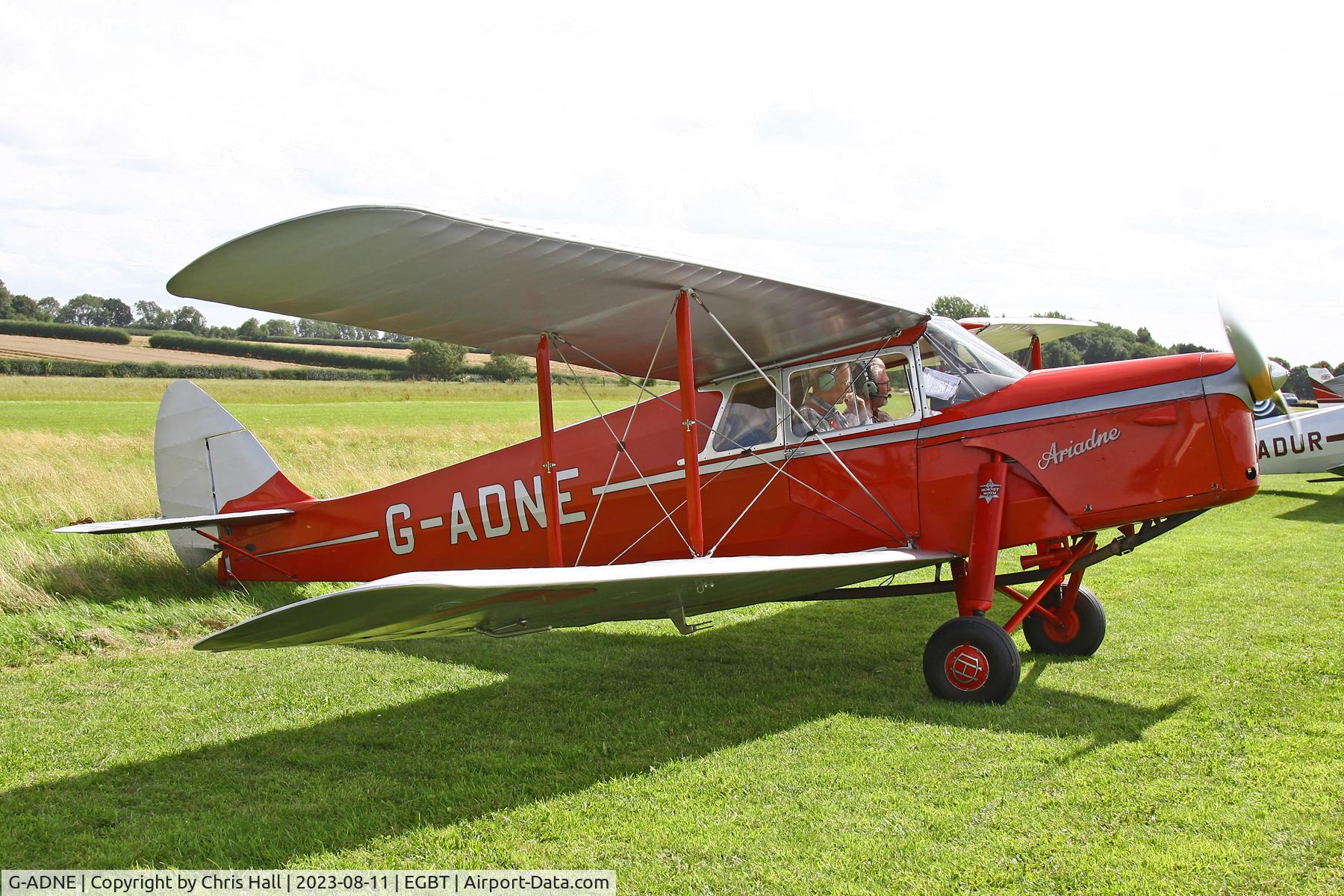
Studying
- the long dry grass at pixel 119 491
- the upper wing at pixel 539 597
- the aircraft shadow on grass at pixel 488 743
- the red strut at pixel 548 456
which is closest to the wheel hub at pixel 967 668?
the aircraft shadow on grass at pixel 488 743

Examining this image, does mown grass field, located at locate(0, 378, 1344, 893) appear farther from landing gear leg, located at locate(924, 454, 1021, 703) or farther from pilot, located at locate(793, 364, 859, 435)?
pilot, located at locate(793, 364, 859, 435)

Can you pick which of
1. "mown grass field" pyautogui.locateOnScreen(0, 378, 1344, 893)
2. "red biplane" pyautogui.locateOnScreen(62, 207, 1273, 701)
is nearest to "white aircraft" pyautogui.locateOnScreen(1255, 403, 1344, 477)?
"mown grass field" pyautogui.locateOnScreen(0, 378, 1344, 893)

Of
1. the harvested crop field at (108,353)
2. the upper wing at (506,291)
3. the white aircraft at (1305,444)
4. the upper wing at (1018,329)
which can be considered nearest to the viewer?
the upper wing at (506,291)

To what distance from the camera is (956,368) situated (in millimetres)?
5938

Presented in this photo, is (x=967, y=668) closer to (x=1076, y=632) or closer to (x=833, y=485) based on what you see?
(x=833, y=485)

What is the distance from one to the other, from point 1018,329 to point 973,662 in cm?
473

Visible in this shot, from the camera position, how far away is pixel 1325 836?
141 inches

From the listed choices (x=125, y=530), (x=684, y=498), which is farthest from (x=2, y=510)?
(x=684, y=498)

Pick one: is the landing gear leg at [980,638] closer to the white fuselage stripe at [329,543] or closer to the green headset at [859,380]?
the green headset at [859,380]

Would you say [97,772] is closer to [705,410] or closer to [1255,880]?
[705,410]

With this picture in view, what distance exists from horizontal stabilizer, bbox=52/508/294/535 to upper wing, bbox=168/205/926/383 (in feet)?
8.70

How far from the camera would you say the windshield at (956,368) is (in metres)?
5.88

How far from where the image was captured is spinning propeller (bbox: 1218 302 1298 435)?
508 centimetres

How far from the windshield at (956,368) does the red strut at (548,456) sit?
2.36 m
